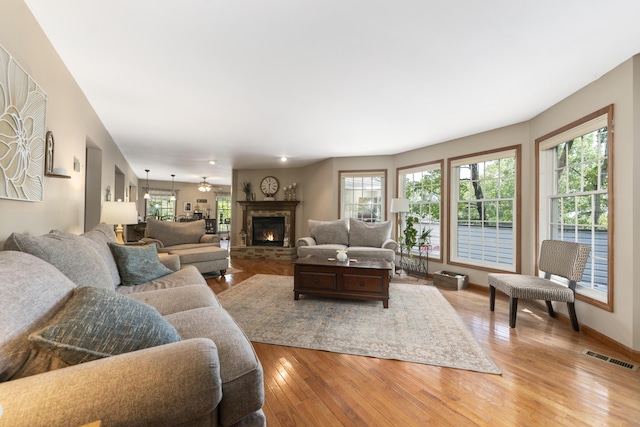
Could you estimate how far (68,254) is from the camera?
160 cm

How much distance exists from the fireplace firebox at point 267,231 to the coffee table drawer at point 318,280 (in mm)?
3881

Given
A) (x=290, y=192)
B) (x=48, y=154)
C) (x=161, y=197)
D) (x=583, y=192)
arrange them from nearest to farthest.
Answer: (x=48, y=154), (x=583, y=192), (x=290, y=192), (x=161, y=197)

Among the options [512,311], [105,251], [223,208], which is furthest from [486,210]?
[223,208]

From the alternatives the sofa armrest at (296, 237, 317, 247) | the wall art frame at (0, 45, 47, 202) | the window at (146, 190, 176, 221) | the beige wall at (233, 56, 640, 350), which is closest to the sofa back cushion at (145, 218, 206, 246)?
the sofa armrest at (296, 237, 317, 247)

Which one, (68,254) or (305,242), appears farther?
(305,242)

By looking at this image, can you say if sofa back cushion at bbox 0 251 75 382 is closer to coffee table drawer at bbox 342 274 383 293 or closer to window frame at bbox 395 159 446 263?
coffee table drawer at bbox 342 274 383 293

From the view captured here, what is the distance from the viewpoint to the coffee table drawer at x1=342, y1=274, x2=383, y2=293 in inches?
123

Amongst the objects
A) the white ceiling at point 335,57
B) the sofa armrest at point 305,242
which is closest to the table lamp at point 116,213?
the white ceiling at point 335,57

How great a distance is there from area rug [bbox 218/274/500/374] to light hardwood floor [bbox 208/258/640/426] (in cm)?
11

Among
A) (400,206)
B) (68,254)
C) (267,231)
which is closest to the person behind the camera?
(68,254)

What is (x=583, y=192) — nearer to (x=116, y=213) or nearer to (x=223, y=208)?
(x=116, y=213)

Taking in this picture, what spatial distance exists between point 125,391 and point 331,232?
14.9ft

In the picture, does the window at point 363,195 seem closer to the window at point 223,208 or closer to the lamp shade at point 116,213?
the lamp shade at point 116,213

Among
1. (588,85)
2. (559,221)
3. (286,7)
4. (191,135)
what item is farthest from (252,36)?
(559,221)
